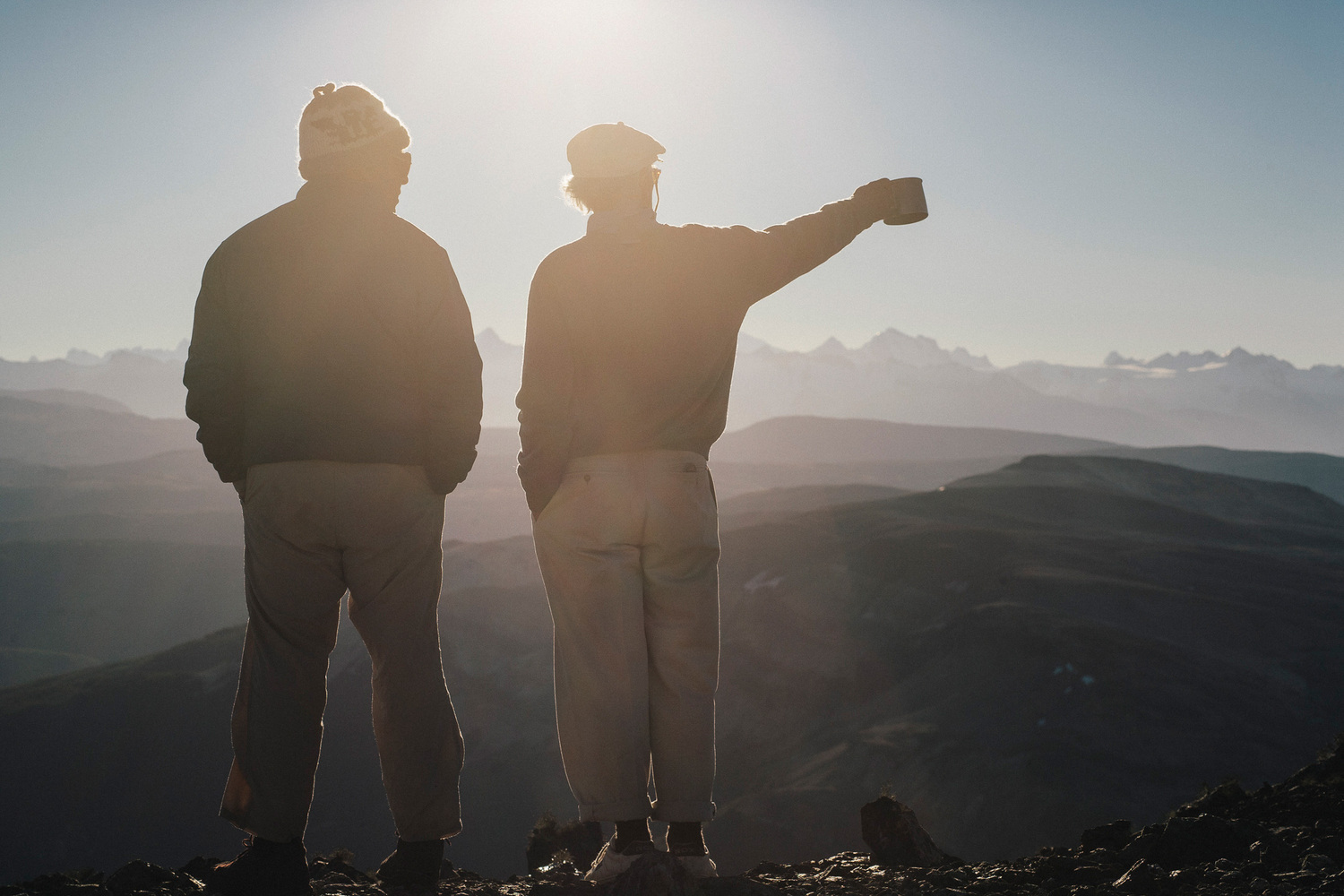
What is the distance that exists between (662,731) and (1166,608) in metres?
19.7

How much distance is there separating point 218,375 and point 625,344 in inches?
48.1

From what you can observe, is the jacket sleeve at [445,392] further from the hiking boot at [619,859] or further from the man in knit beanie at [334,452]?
the hiking boot at [619,859]

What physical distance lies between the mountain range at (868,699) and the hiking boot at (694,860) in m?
8.90

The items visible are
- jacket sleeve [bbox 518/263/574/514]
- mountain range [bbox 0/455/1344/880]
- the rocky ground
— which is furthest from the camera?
mountain range [bbox 0/455/1344/880]

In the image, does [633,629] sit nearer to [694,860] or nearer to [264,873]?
[694,860]

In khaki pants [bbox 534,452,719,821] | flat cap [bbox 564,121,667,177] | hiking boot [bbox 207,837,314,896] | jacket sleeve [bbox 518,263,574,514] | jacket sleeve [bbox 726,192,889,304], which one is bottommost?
hiking boot [bbox 207,837,314,896]

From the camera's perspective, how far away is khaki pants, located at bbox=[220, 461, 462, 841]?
104 inches

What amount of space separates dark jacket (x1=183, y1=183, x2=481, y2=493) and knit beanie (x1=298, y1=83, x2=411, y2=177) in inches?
4.0

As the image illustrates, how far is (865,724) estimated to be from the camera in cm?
1577

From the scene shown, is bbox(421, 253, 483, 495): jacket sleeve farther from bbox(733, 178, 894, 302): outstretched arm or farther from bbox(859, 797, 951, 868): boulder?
bbox(859, 797, 951, 868): boulder

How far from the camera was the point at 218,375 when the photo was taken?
8.96 ft

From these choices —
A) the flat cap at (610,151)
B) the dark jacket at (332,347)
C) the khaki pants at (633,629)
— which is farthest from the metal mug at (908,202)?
the dark jacket at (332,347)

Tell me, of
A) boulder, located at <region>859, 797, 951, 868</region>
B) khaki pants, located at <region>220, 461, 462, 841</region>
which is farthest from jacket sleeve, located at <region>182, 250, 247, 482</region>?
boulder, located at <region>859, 797, 951, 868</region>

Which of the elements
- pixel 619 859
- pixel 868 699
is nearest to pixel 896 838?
pixel 619 859
